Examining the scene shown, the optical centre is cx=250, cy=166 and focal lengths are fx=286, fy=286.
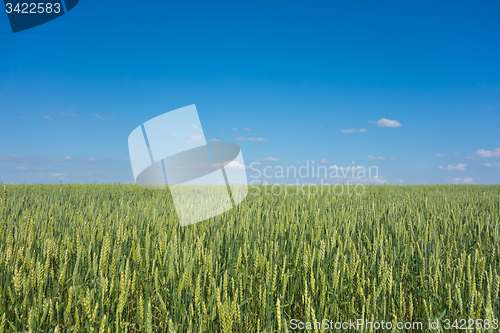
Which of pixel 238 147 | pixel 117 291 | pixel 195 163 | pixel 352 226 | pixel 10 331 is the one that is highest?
pixel 238 147

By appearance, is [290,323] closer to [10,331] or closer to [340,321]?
[340,321]

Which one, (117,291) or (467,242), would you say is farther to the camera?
(467,242)

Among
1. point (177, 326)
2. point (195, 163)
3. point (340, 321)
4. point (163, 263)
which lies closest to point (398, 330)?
point (340, 321)

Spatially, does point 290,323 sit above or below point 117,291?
below

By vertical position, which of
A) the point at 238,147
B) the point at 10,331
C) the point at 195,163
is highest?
the point at 238,147

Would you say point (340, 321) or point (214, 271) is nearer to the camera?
point (340, 321)

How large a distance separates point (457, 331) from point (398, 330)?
28 centimetres

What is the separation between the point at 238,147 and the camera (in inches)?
173

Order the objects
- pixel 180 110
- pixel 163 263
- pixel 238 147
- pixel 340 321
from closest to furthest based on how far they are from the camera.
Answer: pixel 340 321 → pixel 163 263 → pixel 180 110 → pixel 238 147

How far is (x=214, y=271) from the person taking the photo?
1783 mm

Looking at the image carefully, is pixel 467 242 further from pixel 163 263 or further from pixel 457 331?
pixel 163 263

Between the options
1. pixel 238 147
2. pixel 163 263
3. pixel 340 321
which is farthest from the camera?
pixel 238 147

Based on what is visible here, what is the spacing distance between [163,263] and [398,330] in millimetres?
1295

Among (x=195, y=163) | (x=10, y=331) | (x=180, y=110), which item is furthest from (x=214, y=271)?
(x=195, y=163)
